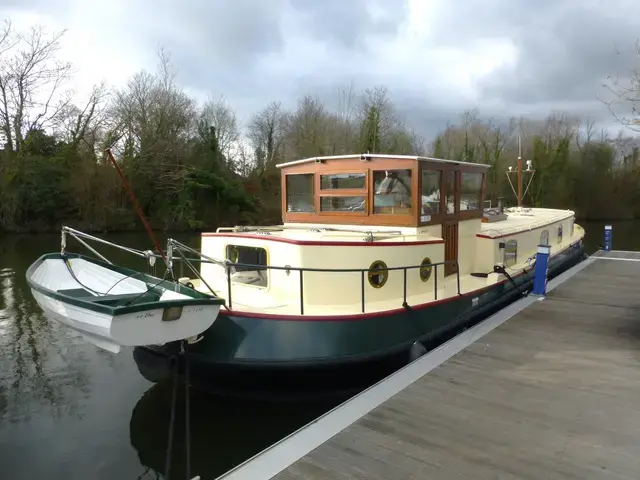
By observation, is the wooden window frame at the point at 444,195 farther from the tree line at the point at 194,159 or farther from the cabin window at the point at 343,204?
the tree line at the point at 194,159

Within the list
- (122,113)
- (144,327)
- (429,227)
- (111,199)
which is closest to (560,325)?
(429,227)

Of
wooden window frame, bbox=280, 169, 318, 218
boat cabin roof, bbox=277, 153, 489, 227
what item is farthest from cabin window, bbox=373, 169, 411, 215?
wooden window frame, bbox=280, 169, 318, 218

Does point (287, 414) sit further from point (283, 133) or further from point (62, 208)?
point (283, 133)

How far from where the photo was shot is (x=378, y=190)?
736 centimetres

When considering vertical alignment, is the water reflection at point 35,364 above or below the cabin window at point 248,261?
below

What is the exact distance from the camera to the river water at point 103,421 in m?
4.99

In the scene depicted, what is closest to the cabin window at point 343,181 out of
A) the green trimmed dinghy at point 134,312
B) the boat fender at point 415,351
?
the boat fender at point 415,351

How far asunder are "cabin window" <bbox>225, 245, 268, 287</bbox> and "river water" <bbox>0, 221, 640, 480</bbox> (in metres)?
1.66

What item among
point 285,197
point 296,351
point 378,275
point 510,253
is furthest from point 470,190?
point 296,351

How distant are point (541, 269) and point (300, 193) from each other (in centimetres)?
459

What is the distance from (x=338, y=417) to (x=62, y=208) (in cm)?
2900

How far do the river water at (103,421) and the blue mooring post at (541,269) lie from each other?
489cm

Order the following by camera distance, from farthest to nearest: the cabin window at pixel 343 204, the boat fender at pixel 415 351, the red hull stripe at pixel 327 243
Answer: the cabin window at pixel 343 204 < the boat fender at pixel 415 351 < the red hull stripe at pixel 327 243

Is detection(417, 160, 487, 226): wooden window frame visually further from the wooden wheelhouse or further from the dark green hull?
the dark green hull
